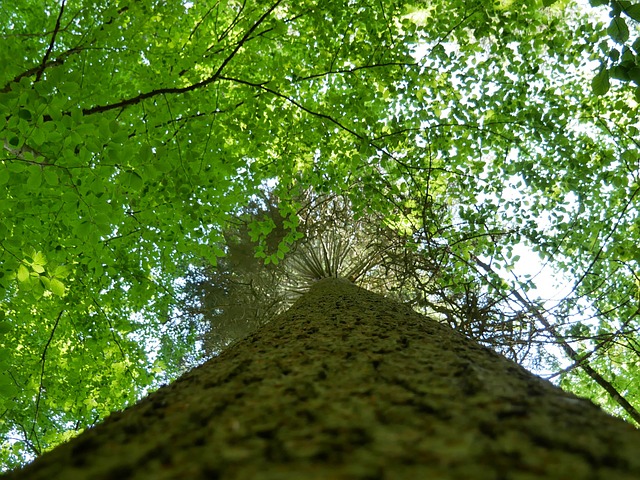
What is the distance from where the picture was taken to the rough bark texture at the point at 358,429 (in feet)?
2.07

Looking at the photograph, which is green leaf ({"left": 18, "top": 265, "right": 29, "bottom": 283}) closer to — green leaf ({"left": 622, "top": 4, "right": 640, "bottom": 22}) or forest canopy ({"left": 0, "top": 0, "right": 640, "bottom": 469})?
forest canopy ({"left": 0, "top": 0, "right": 640, "bottom": 469})

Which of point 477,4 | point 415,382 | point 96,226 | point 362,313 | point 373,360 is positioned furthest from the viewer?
point 477,4

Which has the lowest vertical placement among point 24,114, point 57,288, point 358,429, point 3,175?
point 358,429

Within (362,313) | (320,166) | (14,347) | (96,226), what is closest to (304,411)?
(362,313)

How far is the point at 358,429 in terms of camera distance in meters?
0.77

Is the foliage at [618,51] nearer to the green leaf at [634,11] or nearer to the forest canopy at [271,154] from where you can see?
the green leaf at [634,11]

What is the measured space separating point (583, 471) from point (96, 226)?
3537 mm

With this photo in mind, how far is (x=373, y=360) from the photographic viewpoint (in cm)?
136

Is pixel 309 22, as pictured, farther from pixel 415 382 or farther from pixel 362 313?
pixel 415 382

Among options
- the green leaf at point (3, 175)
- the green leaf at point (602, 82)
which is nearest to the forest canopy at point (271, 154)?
the green leaf at point (3, 175)

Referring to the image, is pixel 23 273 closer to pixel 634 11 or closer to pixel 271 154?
pixel 634 11

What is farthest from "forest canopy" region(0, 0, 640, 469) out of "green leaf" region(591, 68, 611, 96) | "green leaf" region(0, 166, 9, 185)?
"green leaf" region(591, 68, 611, 96)

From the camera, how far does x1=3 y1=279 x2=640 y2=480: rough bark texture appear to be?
63 cm

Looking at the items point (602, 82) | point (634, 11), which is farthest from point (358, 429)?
point (602, 82)
